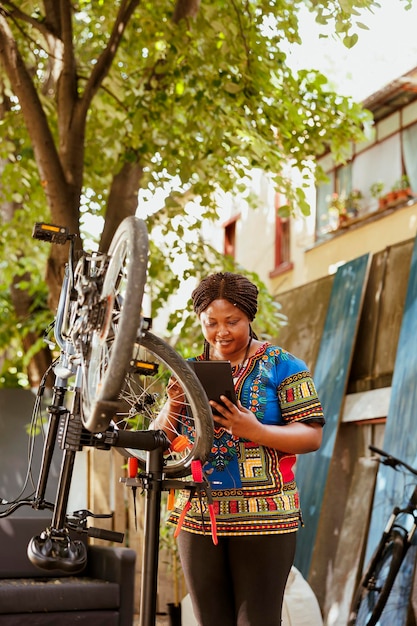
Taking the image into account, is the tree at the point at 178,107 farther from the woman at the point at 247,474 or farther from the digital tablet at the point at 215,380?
the digital tablet at the point at 215,380

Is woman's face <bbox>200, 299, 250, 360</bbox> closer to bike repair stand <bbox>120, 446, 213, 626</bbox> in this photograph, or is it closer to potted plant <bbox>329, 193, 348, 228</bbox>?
bike repair stand <bbox>120, 446, 213, 626</bbox>

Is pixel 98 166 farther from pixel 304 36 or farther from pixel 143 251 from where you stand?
pixel 143 251

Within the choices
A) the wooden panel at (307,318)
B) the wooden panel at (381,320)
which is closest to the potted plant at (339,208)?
the wooden panel at (307,318)

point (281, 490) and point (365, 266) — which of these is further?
point (365, 266)

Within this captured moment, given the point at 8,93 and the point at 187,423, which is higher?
the point at 8,93

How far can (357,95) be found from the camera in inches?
392

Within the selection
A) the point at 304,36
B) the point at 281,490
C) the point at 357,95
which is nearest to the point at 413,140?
the point at 357,95

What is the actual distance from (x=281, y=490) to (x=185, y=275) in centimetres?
414

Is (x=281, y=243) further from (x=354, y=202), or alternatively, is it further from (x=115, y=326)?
(x=115, y=326)

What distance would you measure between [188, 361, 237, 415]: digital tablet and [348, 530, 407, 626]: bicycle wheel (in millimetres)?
3312

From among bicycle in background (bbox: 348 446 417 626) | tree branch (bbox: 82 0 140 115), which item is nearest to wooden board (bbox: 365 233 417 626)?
bicycle in background (bbox: 348 446 417 626)

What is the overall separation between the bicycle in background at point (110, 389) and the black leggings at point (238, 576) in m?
0.22

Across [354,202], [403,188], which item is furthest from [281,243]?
[403,188]

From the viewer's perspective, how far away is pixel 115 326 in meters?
1.89
